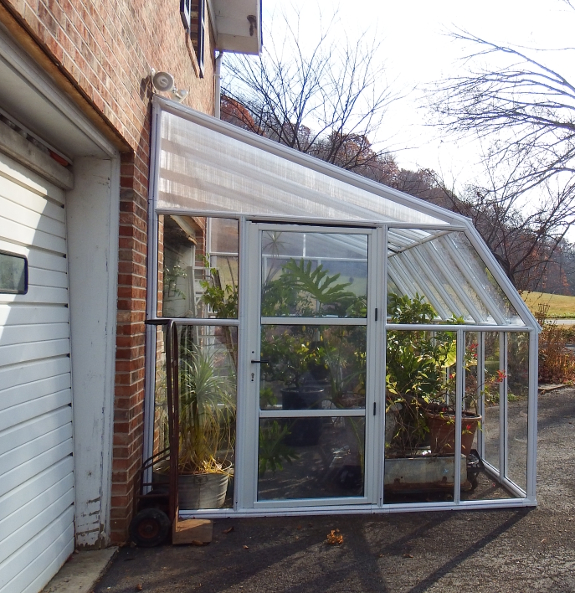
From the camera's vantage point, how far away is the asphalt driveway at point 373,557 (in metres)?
3.30

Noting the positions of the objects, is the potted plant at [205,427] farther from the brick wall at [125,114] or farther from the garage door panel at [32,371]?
the garage door panel at [32,371]

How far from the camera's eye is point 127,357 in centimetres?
367

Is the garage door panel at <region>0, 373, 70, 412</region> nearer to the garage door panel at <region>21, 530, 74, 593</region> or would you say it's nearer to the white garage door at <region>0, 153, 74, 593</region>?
the white garage door at <region>0, 153, 74, 593</region>

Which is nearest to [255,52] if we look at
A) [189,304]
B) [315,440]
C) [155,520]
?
[189,304]

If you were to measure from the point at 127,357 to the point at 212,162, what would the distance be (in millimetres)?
1633

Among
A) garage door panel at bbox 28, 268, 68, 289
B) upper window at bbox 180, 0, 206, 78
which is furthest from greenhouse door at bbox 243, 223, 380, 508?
upper window at bbox 180, 0, 206, 78

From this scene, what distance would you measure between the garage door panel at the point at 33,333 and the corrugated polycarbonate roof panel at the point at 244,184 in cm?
124

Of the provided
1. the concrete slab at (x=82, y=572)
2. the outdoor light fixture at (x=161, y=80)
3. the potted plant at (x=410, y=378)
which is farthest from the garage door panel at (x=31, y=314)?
the potted plant at (x=410, y=378)

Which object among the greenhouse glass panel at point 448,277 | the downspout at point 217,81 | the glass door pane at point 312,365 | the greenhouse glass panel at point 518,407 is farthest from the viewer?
the downspout at point 217,81

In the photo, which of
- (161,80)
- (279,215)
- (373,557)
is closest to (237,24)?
(161,80)

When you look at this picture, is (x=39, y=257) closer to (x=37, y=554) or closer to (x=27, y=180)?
(x=27, y=180)

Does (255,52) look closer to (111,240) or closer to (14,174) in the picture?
(111,240)

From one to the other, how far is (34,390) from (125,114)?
1745 millimetres

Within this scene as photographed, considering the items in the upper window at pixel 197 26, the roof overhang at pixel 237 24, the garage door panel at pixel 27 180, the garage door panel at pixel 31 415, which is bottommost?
the garage door panel at pixel 31 415
